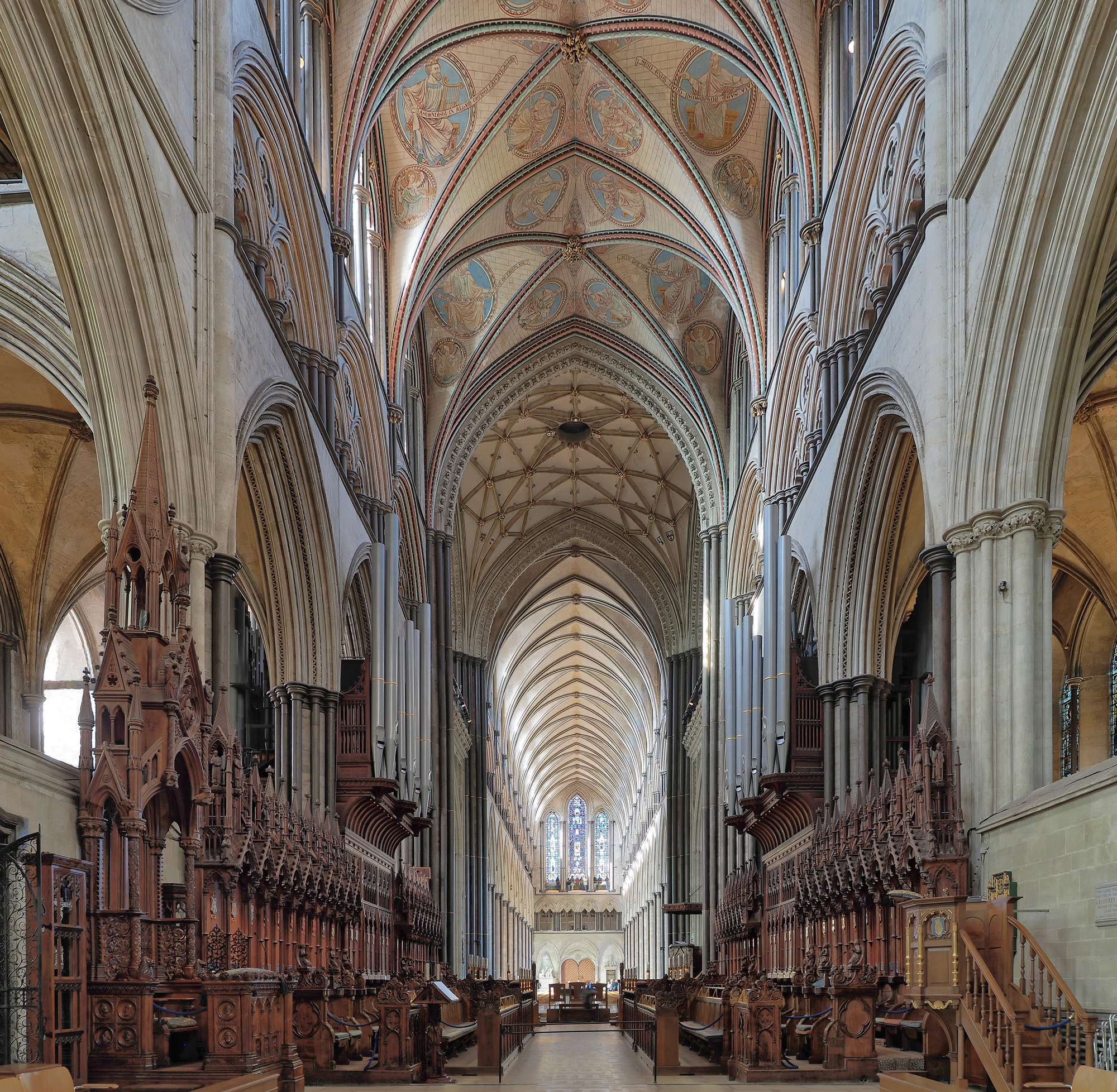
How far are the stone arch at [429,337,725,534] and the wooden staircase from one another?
2080cm

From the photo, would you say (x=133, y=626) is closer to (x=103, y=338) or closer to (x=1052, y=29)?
(x=103, y=338)

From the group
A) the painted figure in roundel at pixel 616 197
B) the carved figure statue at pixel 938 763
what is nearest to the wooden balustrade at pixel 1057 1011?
the carved figure statue at pixel 938 763

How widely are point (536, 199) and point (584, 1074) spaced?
62.1ft

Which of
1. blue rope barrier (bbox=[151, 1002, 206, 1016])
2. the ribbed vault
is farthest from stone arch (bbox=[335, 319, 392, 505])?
blue rope barrier (bbox=[151, 1002, 206, 1016])

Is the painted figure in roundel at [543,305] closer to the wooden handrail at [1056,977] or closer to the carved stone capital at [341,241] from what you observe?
the carved stone capital at [341,241]

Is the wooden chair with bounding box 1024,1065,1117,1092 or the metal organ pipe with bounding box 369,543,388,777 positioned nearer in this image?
the wooden chair with bounding box 1024,1065,1117,1092

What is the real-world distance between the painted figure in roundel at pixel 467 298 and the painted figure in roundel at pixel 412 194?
152 inches

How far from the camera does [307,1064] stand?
1158 centimetres

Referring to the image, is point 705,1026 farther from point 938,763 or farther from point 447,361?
point 447,361

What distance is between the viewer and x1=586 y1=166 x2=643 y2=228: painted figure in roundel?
1037 inches

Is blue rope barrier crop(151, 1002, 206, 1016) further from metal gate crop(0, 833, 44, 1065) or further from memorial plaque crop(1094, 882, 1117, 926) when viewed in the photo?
memorial plaque crop(1094, 882, 1117, 926)

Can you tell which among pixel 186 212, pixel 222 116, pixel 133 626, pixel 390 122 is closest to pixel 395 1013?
pixel 133 626

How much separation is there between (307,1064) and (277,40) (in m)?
12.2

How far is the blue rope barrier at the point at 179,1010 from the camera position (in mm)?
8594
